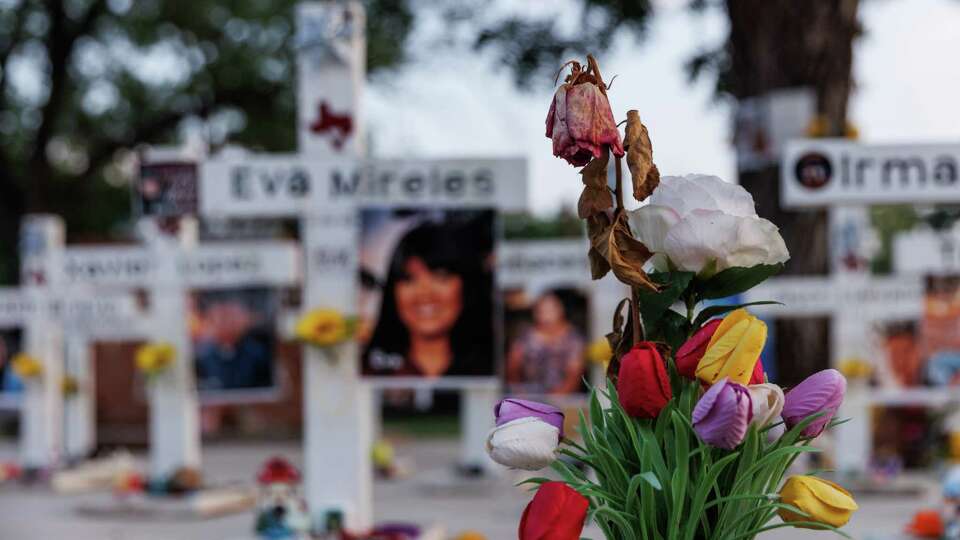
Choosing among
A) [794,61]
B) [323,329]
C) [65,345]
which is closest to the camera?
[323,329]

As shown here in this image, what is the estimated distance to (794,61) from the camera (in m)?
7.00

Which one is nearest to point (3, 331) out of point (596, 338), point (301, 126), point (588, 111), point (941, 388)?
point (596, 338)

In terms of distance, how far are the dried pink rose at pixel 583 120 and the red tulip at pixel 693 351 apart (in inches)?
13.3

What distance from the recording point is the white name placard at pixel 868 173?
5957 millimetres

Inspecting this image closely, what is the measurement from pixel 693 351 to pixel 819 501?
1.06 ft

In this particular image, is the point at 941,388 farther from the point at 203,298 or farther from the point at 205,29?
the point at 205,29

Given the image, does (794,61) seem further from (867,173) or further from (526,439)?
(526,439)

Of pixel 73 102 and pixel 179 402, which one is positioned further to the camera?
pixel 73 102

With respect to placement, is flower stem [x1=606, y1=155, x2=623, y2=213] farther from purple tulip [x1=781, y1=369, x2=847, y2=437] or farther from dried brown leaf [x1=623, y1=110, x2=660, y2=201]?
purple tulip [x1=781, y1=369, x2=847, y2=437]

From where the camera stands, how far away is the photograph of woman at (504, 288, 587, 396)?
11883 millimetres

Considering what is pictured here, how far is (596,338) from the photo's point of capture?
11320 mm

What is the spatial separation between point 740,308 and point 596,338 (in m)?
9.07

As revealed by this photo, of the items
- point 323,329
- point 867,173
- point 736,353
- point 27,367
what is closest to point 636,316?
point 736,353

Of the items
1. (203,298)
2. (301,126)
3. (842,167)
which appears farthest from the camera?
(203,298)
